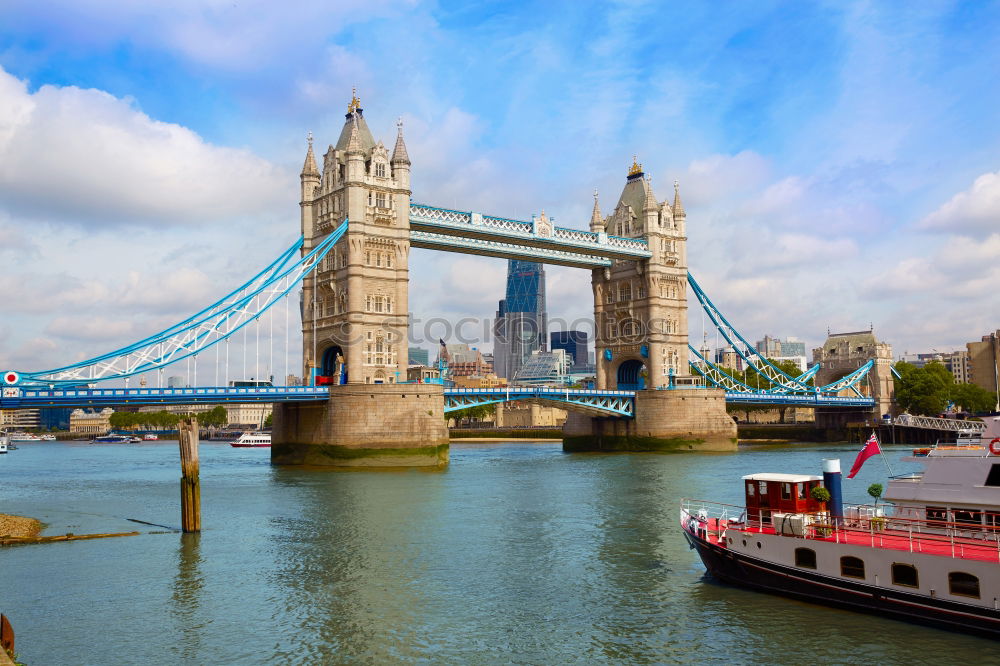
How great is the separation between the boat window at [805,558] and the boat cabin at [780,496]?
4.47ft

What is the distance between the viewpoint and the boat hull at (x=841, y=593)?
62.0 feet

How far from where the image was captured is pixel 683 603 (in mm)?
22344

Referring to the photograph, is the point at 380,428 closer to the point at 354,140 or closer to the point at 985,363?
the point at 354,140

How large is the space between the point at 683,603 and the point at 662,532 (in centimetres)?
1013

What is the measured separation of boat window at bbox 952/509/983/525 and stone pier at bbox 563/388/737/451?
195 feet

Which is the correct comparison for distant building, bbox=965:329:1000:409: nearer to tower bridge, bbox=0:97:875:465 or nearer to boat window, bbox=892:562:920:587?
tower bridge, bbox=0:97:875:465

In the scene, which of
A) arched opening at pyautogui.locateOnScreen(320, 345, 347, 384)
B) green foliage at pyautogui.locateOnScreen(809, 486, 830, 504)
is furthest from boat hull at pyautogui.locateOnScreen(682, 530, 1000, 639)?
arched opening at pyautogui.locateOnScreen(320, 345, 347, 384)

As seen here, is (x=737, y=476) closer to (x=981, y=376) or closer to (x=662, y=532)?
(x=662, y=532)

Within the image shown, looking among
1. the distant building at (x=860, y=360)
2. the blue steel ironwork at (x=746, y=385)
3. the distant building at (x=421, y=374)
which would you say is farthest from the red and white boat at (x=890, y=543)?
the distant building at (x=860, y=360)

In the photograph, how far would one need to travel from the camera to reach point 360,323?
6606 centimetres

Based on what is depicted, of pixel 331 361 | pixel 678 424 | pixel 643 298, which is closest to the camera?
pixel 331 361

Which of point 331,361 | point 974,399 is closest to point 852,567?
point 331,361

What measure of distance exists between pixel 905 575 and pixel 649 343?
67369 millimetres

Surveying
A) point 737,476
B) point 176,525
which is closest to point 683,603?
point 176,525
